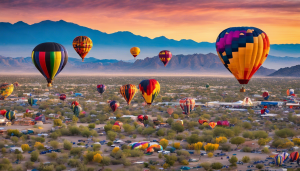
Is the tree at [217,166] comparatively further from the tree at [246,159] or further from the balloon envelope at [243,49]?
the balloon envelope at [243,49]

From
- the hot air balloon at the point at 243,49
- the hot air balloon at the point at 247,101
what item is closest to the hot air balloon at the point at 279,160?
the hot air balloon at the point at 243,49

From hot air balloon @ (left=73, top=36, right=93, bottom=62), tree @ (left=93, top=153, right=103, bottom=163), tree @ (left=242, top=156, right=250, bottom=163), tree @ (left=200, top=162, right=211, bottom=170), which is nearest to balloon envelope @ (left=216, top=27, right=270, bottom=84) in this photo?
tree @ (left=242, top=156, right=250, bottom=163)

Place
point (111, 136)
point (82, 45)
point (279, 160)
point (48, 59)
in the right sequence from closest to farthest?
point (279, 160) → point (111, 136) → point (48, 59) → point (82, 45)

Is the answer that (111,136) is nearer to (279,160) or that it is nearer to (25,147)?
(25,147)

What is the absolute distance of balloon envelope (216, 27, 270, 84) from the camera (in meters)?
28.9

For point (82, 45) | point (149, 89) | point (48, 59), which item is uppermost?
point (82, 45)

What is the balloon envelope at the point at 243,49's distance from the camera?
28.9 metres

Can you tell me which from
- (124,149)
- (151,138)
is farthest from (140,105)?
(124,149)

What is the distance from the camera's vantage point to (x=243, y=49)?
94.6 feet

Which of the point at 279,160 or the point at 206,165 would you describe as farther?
the point at 279,160

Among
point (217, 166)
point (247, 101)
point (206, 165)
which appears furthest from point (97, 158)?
point (247, 101)

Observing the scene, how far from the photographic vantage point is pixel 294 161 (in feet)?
69.7

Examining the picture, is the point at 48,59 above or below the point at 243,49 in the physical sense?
below

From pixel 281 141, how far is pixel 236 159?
18.5ft
